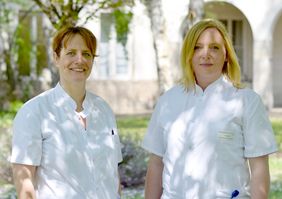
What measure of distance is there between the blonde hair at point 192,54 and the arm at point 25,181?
3.01 feet

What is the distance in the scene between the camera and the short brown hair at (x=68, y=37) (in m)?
3.65

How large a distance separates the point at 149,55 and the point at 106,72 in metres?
1.49

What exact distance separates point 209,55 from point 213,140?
1.41 ft

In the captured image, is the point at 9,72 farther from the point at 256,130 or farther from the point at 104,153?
the point at 256,130

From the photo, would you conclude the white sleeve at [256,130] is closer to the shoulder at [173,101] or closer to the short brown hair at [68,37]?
the shoulder at [173,101]

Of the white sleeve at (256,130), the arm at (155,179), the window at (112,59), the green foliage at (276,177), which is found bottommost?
the green foliage at (276,177)

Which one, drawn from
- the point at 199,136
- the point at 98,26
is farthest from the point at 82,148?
the point at 98,26

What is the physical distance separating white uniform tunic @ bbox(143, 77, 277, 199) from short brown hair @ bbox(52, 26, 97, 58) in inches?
21.0

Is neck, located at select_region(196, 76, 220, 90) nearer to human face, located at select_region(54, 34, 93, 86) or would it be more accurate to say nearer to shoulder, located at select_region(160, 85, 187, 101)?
shoulder, located at select_region(160, 85, 187, 101)

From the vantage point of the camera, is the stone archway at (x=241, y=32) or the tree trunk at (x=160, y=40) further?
the stone archway at (x=241, y=32)

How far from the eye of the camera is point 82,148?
142 inches

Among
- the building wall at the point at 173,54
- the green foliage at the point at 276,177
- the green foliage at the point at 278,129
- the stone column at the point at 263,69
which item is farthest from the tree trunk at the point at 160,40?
the stone column at the point at 263,69

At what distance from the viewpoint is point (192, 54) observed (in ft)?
11.8

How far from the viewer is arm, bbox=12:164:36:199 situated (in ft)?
11.4
